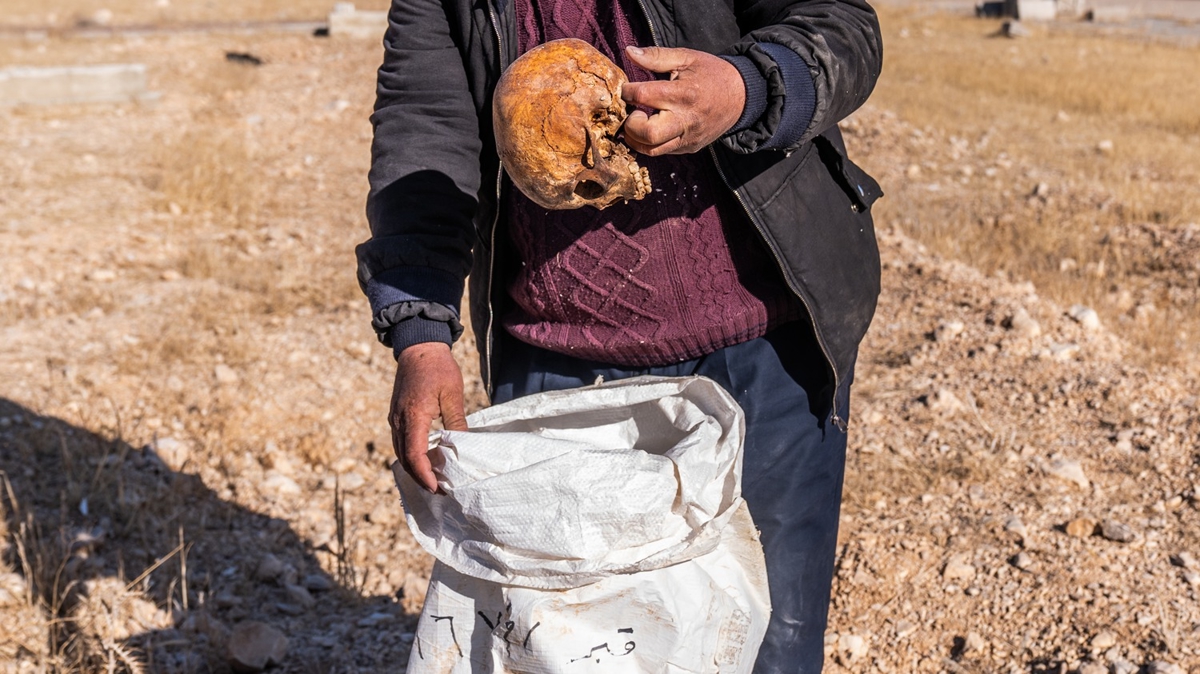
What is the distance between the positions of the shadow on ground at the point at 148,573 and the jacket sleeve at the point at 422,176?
44.7 inches

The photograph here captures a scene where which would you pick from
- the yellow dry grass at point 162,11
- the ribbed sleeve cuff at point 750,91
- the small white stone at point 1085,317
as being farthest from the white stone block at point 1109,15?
the ribbed sleeve cuff at point 750,91

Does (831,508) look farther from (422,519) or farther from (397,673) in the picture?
(397,673)

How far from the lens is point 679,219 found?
158cm

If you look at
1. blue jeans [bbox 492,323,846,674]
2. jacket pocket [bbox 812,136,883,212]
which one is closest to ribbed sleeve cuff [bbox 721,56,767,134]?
jacket pocket [bbox 812,136,883,212]

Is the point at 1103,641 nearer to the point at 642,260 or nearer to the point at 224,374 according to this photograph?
the point at 642,260

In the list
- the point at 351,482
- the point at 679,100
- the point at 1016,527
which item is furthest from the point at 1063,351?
the point at 679,100

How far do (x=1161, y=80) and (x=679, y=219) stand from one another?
10037mm

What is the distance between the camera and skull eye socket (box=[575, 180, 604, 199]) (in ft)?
4.57

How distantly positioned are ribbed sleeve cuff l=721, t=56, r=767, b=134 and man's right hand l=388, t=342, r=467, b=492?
1.77 ft

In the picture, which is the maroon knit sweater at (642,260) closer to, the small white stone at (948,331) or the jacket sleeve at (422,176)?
the jacket sleeve at (422,176)

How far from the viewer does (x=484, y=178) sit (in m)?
1.74

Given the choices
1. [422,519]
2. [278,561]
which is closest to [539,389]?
[422,519]

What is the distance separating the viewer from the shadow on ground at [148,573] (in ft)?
8.57

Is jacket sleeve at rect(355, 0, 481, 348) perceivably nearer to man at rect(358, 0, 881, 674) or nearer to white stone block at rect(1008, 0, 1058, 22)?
man at rect(358, 0, 881, 674)
